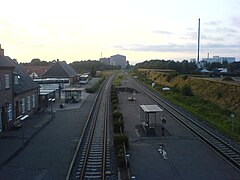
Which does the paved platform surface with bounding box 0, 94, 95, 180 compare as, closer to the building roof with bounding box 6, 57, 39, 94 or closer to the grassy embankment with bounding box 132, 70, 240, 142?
the building roof with bounding box 6, 57, 39, 94

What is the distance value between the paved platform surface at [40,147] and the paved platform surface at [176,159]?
357 centimetres

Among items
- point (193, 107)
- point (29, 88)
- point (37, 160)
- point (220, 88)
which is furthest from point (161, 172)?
point (220, 88)

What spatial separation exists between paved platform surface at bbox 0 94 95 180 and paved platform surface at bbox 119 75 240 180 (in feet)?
11.7

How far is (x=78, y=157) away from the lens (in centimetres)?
1727

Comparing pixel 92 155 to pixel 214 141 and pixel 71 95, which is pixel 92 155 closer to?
pixel 214 141

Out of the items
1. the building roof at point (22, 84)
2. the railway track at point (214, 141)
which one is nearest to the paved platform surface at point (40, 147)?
the building roof at point (22, 84)

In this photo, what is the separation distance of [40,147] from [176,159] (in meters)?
7.86

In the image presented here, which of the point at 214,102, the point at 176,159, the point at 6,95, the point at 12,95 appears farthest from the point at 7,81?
the point at 214,102

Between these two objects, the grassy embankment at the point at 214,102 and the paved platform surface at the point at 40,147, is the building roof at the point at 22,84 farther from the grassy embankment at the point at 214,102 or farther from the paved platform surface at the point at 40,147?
the grassy embankment at the point at 214,102

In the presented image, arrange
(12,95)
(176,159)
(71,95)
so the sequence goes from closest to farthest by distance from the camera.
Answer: (176,159) < (12,95) < (71,95)

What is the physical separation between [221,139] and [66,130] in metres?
10.9

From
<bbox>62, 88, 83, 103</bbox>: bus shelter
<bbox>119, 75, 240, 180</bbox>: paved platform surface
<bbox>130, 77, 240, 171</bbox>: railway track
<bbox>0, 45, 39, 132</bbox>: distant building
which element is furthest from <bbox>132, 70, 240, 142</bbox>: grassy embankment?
<bbox>0, 45, 39, 132</bbox>: distant building

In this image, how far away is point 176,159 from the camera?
55.9 feet

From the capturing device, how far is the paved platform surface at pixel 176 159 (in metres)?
14.6
